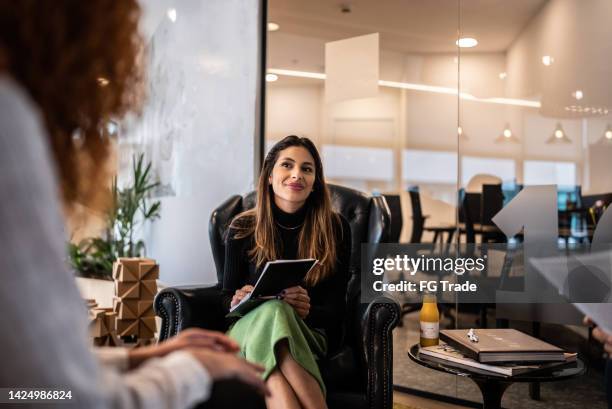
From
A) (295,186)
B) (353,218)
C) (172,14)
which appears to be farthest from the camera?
(172,14)

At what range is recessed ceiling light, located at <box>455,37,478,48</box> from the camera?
3.08 meters

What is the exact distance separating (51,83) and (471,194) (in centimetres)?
269

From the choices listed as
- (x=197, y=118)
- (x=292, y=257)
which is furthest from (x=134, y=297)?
(x=292, y=257)

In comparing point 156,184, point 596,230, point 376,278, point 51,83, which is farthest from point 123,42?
point 156,184

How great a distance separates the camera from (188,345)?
1.08 metres

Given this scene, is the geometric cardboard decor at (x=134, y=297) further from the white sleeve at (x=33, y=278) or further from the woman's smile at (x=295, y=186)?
the white sleeve at (x=33, y=278)

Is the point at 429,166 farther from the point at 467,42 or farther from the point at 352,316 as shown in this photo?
the point at 352,316

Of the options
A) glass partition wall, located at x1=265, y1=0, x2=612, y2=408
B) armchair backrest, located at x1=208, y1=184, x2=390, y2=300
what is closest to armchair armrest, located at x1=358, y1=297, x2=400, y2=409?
armchair backrest, located at x1=208, y1=184, x2=390, y2=300

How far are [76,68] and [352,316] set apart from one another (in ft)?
6.07

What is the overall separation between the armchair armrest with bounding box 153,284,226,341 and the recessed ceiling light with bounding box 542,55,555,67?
1931 millimetres

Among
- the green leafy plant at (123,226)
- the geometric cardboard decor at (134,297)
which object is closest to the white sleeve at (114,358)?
the geometric cardboard decor at (134,297)

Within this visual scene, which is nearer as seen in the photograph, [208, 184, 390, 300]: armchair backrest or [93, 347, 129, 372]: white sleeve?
[93, 347, 129, 372]: white sleeve

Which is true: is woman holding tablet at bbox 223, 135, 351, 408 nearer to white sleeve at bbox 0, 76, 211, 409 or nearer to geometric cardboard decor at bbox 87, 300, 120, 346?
white sleeve at bbox 0, 76, 211, 409

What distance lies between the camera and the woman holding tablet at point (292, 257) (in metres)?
1.95
